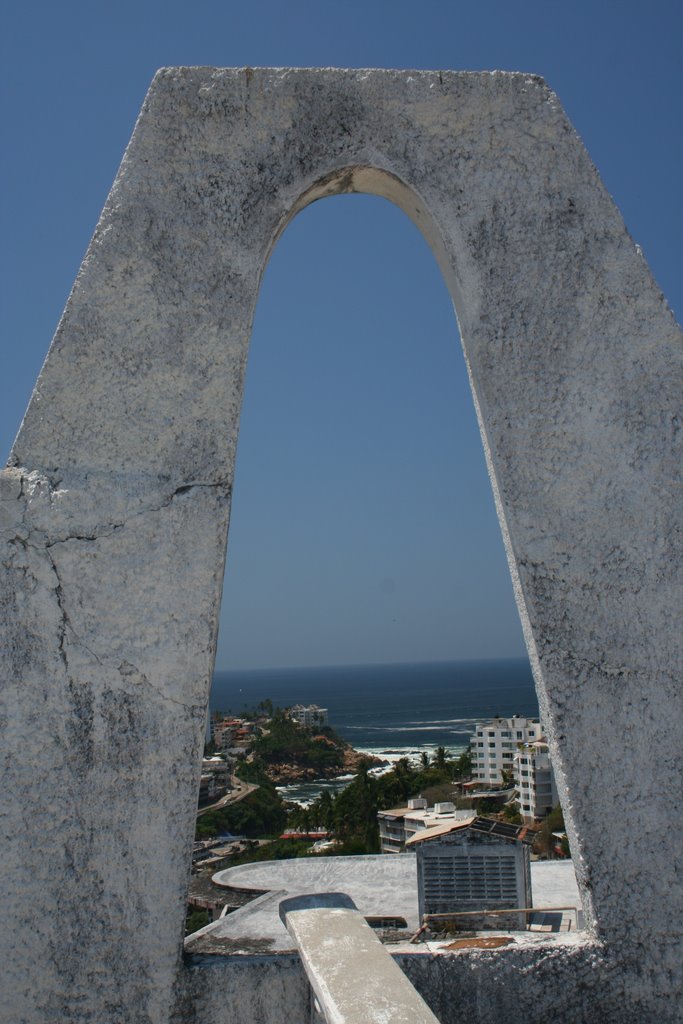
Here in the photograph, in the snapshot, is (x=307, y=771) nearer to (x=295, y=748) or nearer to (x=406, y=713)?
(x=295, y=748)

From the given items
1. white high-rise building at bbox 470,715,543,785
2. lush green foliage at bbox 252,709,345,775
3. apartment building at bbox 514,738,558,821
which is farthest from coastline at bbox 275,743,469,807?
apartment building at bbox 514,738,558,821

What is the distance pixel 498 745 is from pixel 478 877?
30.6 m

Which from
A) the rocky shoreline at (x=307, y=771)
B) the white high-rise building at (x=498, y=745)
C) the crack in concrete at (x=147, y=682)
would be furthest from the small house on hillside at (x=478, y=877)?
the rocky shoreline at (x=307, y=771)

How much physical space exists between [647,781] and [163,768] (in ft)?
4.81

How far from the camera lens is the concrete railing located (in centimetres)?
170

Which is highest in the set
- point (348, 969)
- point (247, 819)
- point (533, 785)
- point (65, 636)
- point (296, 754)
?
point (65, 636)

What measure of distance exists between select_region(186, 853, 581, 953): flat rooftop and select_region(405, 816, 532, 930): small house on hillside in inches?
9.2

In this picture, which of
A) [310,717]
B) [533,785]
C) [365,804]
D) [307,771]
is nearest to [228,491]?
[365,804]

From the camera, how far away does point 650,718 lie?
107 inches

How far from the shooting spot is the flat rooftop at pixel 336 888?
4.66 metres

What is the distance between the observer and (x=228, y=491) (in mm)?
2785

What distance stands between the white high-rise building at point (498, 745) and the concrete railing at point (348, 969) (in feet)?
104

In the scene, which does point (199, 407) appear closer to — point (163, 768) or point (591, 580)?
point (163, 768)

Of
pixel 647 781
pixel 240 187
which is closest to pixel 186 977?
pixel 647 781
